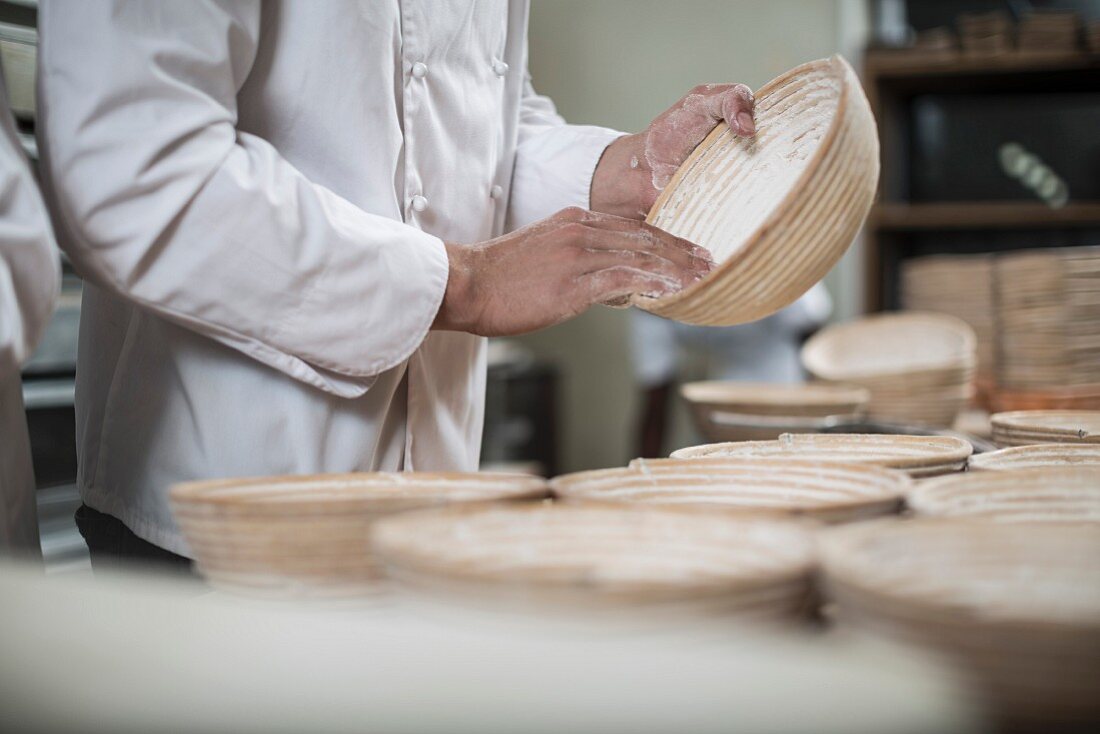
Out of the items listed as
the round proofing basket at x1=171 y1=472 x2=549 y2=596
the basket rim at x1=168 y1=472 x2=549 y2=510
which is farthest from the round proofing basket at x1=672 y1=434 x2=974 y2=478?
the round proofing basket at x1=171 y1=472 x2=549 y2=596

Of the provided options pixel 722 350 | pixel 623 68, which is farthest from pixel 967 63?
Answer: pixel 623 68

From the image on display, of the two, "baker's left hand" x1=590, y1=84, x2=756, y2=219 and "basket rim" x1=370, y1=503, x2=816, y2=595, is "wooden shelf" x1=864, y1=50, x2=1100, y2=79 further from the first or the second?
"basket rim" x1=370, y1=503, x2=816, y2=595

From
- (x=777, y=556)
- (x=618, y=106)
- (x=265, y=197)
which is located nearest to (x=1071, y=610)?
(x=777, y=556)

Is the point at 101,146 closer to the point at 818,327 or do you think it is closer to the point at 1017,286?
the point at 1017,286

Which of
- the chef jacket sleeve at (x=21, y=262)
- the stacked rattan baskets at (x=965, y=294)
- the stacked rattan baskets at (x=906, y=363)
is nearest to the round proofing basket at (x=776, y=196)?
the chef jacket sleeve at (x=21, y=262)

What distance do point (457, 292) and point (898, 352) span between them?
2.05 meters

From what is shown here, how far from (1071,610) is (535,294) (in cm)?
65

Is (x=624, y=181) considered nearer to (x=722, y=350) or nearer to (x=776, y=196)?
(x=776, y=196)

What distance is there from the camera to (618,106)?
584 cm

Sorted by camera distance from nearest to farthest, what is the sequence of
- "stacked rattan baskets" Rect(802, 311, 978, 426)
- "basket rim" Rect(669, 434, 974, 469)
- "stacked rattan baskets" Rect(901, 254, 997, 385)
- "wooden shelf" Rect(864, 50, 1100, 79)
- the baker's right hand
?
1. "basket rim" Rect(669, 434, 974, 469)
2. the baker's right hand
3. "stacked rattan baskets" Rect(802, 311, 978, 426)
4. "stacked rattan baskets" Rect(901, 254, 997, 385)
5. "wooden shelf" Rect(864, 50, 1100, 79)

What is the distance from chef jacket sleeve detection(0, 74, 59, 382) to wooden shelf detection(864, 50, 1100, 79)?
152 inches

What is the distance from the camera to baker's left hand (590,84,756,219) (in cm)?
131

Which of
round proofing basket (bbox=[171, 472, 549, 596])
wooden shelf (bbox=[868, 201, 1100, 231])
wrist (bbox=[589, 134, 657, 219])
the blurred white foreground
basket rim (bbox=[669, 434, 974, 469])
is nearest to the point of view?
the blurred white foreground

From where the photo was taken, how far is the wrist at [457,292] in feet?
3.58
